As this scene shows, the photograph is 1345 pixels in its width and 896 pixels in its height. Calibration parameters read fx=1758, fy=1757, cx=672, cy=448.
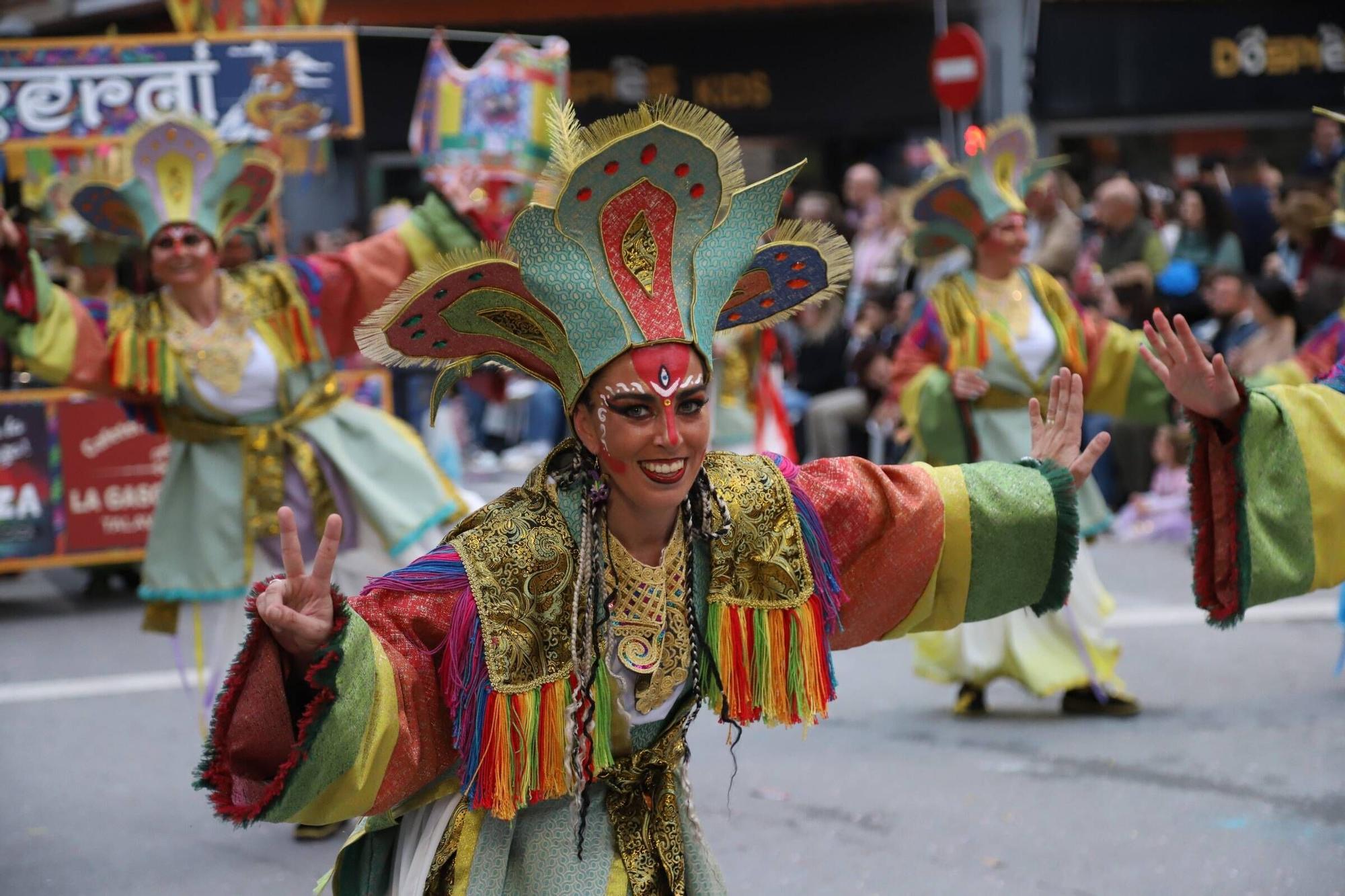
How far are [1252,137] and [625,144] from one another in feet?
51.9

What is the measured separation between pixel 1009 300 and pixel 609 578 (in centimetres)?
360

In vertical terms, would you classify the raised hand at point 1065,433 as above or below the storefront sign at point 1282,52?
below

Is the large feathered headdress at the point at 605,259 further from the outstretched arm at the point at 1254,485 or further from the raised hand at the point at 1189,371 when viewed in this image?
the outstretched arm at the point at 1254,485

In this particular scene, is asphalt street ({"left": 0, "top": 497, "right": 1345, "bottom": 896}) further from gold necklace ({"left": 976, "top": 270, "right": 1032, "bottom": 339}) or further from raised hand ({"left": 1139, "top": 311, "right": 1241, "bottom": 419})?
raised hand ({"left": 1139, "top": 311, "right": 1241, "bottom": 419})

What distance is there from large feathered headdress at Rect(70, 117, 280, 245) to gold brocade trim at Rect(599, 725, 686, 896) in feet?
10.0

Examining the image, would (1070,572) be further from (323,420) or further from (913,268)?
(913,268)

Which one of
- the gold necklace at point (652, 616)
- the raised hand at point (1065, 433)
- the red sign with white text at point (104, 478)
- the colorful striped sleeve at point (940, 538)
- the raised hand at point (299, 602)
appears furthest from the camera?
the red sign with white text at point (104, 478)

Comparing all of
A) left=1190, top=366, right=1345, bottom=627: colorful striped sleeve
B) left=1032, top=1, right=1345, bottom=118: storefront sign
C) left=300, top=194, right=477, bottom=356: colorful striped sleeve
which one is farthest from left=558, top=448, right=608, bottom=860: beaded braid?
left=1032, top=1, right=1345, bottom=118: storefront sign

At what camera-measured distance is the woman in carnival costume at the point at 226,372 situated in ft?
17.7

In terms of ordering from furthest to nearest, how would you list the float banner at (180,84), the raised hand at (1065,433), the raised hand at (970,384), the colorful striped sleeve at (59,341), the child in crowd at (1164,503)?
the child in crowd at (1164,503), the float banner at (180,84), the raised hand at (970,384), the colorful striped sleeve at (59,341), the raised hand at (1065,433)

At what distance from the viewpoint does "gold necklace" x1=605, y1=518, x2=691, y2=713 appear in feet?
9.66

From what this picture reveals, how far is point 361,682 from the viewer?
266 cm

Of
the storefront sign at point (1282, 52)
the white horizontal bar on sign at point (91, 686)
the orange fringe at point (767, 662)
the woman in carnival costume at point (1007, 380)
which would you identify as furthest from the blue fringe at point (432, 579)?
the storefront sign at point (1282, 52)

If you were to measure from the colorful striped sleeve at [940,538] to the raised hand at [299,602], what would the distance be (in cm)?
87
